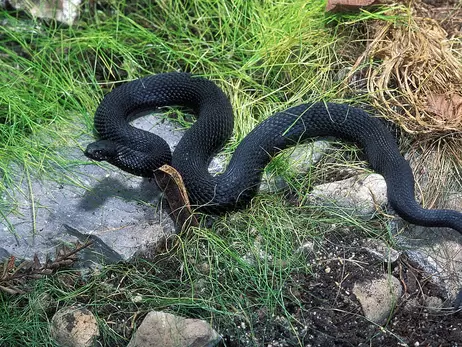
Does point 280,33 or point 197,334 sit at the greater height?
point 280,33

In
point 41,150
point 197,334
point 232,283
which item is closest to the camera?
point 197,334

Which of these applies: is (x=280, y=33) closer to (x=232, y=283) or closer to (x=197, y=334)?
(x=232, y=283)

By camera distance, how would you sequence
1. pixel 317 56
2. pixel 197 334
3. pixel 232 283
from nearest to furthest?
pixel 197 334 → pixel 232 283 → pixel 317 56

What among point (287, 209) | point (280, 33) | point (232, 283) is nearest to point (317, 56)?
point (280, 33)

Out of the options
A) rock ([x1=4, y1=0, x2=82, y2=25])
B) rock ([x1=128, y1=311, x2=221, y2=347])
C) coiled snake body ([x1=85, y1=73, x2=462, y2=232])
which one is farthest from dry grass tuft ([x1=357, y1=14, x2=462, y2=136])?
rock ([x1=4, y1=0, x2=82, y2=25])

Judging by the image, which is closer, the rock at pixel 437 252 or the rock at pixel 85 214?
the rock at pixel 437 252

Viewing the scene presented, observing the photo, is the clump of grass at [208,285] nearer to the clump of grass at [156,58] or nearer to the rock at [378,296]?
the rock at [378,296]

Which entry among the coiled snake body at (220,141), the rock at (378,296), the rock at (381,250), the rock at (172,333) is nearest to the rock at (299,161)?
the coiled snake body at (220,141)
